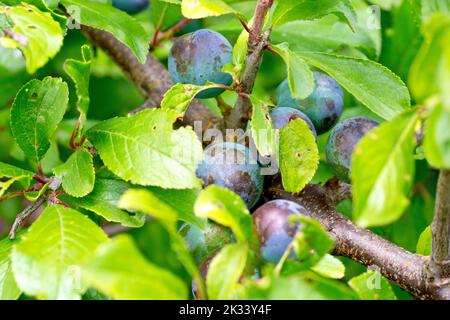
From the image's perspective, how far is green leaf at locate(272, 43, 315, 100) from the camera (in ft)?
2.62

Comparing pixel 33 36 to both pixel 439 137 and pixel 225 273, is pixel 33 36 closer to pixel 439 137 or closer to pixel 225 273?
pixel 225 273

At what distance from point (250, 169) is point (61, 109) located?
266 millimetres

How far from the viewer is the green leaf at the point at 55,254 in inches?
27.0

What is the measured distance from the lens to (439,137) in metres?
0.55

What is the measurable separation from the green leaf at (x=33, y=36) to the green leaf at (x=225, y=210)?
0.80 ft

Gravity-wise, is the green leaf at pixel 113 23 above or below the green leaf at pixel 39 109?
above

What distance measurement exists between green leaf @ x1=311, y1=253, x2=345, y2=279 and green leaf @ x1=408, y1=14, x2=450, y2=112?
0.25m

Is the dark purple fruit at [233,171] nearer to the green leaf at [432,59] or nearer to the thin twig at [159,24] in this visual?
the green leaf at [432,59]

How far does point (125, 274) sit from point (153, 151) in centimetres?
29

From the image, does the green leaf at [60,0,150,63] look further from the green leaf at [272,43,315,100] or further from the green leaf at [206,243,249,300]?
the green leaf at [206,243,249,300]

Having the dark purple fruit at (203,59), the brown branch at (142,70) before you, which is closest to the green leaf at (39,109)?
the dark purple fruit at (203,59)
